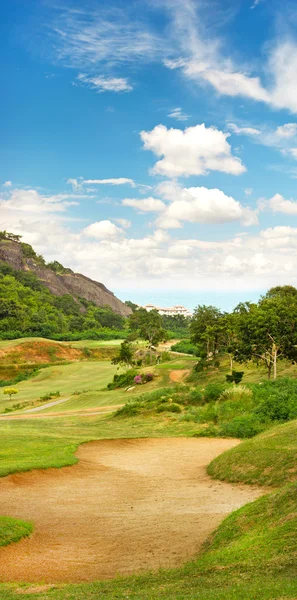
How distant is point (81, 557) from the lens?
374 inches

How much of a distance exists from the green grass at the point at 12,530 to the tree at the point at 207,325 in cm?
4137

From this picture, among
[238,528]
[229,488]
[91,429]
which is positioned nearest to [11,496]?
[229,488]

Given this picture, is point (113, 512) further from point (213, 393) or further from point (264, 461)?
point (213, 393)

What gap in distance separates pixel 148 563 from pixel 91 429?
18451mm

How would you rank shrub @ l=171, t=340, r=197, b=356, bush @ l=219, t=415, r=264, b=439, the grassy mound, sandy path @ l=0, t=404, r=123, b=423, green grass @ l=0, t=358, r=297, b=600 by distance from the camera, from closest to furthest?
1. green grass @ l=0, t=358, r=297, b=600
2. the grassy mound
3. bush @ l=219, t=415, r=264, b=439
4. sandy path @ l=0, t=404, r=123, b=423
5. shrub @ l=171, t=340, r=197, b=356

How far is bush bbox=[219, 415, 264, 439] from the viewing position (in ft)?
71.1

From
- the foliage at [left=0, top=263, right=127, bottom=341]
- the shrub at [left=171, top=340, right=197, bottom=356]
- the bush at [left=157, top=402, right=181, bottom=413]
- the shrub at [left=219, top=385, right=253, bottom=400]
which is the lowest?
the bush at [left=157, top=402, right=181, bottom=413]

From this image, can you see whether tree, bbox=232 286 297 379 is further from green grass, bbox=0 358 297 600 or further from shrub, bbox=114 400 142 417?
green grass, bbox=0 358 297 600

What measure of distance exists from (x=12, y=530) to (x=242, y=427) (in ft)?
45.2

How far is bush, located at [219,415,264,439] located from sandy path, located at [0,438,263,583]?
2787 millimetres

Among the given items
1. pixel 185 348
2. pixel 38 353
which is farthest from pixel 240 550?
pixel 38 353

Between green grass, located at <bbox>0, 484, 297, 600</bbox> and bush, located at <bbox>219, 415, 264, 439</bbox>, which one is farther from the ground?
green grass, located at <bbox>0, 484, 297, 600</bbox>

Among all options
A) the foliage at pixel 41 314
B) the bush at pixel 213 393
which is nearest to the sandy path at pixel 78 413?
the bush at pixel 213 393

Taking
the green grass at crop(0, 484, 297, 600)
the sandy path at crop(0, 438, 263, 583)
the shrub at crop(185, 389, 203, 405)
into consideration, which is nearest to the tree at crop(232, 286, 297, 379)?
the shrub at crop(185, 389, 203, 405)
